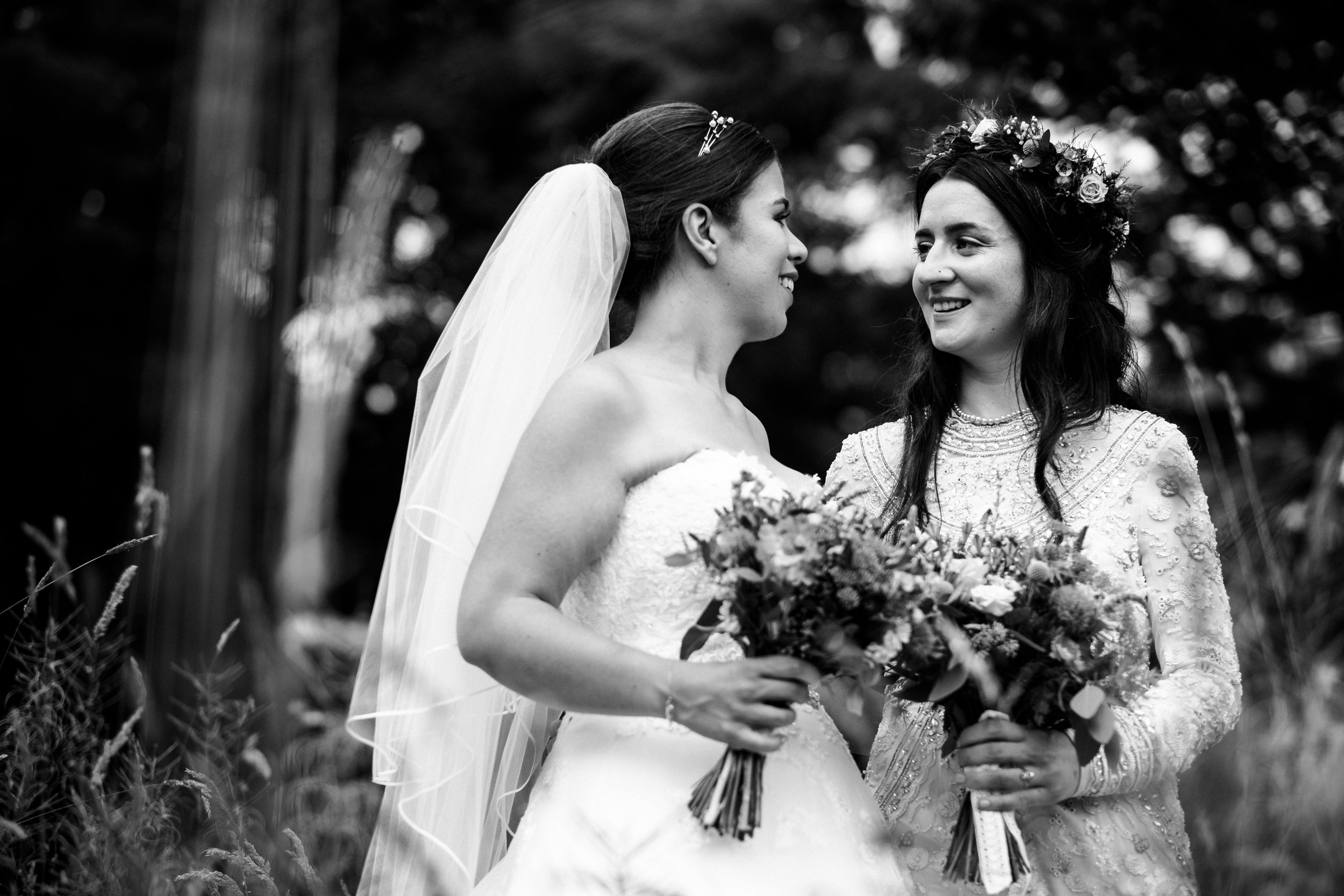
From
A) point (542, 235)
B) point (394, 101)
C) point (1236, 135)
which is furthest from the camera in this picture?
point (394, 101)

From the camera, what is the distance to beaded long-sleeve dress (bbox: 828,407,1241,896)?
3055mm

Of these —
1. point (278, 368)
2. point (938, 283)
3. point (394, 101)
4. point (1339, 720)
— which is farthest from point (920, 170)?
point (394, 101)

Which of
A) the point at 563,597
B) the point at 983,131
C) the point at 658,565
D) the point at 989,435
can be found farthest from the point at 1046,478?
the point at 563,597

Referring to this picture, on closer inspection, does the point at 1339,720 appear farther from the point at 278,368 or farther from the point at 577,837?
the point at 278,368

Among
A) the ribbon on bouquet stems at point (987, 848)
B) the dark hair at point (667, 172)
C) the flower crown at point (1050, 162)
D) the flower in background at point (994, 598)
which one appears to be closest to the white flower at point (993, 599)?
the flower in background at point (994, 598)

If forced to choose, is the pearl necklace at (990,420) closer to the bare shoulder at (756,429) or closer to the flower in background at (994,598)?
the bare shoulder at (756,429)

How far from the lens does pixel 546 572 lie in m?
2.71

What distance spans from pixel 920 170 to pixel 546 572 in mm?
1846

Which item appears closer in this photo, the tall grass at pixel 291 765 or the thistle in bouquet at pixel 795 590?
the thistle in bouquet at pixel 795 590

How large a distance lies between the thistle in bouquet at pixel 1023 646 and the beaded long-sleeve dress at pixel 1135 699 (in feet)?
0.66

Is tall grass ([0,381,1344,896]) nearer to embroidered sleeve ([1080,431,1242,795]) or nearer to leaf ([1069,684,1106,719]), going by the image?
embroidered sleeve ([1080,431,1242,795])

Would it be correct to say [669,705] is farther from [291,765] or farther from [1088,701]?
[291,765]

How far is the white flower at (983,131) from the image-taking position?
12.2ft

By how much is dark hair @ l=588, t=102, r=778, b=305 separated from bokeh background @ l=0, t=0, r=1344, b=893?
1460 millimetres
